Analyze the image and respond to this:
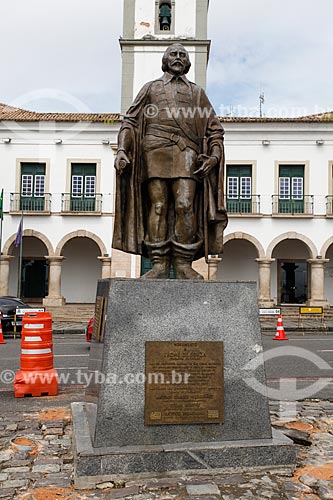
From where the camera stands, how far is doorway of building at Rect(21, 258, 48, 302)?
25641mm

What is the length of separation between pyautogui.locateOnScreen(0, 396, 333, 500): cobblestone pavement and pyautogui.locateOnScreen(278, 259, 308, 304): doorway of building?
68.3 feet

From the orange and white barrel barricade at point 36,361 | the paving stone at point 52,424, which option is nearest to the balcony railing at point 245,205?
the orange and white barrel barricade at point 36,361

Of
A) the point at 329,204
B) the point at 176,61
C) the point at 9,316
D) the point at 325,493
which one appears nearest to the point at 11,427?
the point at 325,493

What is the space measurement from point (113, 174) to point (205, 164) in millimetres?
20033

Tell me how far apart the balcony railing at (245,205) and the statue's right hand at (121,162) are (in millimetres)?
19638

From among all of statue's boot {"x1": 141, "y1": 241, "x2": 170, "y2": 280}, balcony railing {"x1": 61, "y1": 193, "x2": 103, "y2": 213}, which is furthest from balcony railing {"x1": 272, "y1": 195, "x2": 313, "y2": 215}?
statue's boot {"x1": 141, "y1": 241, "x2": 170, "y2": 280}

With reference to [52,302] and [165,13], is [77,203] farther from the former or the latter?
[165,13]

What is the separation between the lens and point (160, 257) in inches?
183

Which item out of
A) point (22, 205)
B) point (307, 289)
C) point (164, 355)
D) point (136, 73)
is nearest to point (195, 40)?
point (136, 73)

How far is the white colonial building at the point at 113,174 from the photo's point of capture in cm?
2377

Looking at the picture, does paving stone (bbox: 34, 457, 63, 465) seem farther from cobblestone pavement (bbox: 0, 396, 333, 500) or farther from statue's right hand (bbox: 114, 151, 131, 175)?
statue's right hand (bbox: 114, 151, 131, 175)

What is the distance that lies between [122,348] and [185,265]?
1.06m

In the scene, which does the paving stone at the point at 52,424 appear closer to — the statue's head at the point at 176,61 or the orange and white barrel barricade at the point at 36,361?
the orange and white barrel barricade at the point at 36,361

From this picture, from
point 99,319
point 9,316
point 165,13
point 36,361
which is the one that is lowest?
point 36,361
